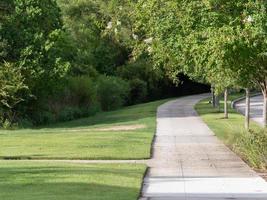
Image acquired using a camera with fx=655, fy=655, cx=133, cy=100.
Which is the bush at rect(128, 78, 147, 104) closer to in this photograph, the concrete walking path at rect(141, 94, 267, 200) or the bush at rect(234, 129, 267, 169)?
the concrete walking path at rect(141, 94, 267, 200)

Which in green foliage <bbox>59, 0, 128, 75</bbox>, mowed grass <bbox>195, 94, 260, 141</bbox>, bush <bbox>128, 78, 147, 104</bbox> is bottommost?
mowed grass <bbox>195, 94, 260, 141</bbox>

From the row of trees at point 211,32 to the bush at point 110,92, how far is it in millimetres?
40626

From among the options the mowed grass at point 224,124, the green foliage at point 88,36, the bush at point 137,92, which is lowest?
the mowed grass at point 224,124

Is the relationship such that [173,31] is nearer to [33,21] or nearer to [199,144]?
[199,144]

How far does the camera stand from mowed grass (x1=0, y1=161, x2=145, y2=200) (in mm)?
12542

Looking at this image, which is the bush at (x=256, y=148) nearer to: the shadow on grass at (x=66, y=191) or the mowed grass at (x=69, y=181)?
the mowed grass at (x=69, y=181)

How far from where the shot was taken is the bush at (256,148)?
709 inches

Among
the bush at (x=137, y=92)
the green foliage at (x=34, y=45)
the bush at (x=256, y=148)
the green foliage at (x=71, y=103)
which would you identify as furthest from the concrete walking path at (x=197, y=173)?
the bush at (x=137, y=92)

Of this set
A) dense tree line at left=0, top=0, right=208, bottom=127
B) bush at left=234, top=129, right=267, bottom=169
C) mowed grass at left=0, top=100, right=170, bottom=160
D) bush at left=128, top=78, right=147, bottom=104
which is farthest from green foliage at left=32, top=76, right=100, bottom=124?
bush at left=234, top=129, right=267, bottom=169

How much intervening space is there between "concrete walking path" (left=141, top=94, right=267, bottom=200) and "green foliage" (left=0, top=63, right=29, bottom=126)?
14234 millimetres

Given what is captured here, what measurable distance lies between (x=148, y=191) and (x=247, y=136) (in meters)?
6.86

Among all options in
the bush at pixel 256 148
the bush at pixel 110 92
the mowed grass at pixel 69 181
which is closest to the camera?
the mowed grass at pixel 69 181

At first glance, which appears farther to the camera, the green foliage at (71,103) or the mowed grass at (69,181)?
the green foliage at (71,103)

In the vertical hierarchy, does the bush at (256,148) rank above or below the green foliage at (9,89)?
below
